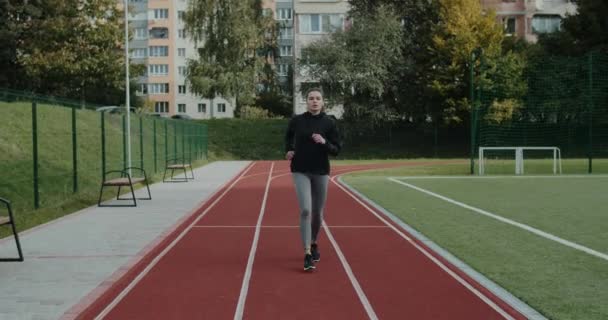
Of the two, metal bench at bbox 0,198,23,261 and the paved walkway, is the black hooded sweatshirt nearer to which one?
the paved walkway

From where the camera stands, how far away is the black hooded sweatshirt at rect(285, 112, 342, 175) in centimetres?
703

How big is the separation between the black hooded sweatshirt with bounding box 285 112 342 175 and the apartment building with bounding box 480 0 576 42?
48.1 metres

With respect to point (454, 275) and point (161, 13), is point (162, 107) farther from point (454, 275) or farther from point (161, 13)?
point (454, 275)

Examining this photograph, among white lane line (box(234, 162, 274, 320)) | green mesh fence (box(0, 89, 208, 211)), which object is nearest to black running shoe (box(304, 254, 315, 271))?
white lane line (box(234, 162, 274, 320))

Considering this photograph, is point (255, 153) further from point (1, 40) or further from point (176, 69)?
point (176, 69)

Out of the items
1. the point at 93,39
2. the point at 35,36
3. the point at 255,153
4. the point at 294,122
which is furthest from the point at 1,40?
the point at 294,122

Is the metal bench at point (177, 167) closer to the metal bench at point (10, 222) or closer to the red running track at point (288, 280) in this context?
the red running track at point (288, 280)

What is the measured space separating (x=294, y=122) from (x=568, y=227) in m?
5.43

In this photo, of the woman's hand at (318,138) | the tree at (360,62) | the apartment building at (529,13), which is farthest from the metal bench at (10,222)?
the apartment building at (529,13)

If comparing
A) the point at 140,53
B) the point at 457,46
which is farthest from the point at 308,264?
the point at 140,53

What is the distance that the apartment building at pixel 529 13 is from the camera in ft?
173

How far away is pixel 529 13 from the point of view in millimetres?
53156

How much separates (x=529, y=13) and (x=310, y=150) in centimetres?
5061

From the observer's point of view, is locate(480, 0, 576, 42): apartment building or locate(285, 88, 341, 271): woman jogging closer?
locate(285, 88, 341, 271): woman jogging
